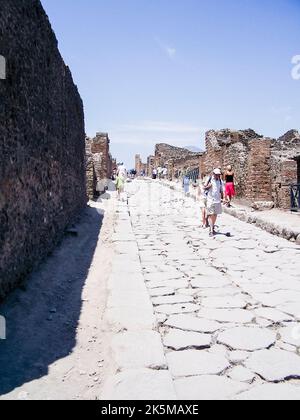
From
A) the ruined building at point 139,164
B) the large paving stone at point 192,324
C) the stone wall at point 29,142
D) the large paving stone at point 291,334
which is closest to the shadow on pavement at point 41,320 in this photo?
the stone wall at point 29,142

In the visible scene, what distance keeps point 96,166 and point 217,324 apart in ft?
56.0

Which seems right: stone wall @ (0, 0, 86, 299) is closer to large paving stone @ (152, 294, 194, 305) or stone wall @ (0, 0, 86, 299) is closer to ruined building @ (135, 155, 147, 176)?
large paving stone @ (152, 294, 194, 305)

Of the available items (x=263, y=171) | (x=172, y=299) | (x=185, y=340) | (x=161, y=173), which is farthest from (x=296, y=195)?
(x=161, y=173)

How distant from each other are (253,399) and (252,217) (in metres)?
8.28

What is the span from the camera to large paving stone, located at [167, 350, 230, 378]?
9.04 ft

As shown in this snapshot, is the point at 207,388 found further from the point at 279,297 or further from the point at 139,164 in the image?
the point at 139,164

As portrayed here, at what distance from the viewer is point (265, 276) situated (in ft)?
17.0

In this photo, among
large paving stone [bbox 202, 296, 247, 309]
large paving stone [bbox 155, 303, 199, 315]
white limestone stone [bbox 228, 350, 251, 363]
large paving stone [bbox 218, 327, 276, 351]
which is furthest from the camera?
large paving stone [bbox 202, 296, 247, 309]

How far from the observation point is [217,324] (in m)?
3.62

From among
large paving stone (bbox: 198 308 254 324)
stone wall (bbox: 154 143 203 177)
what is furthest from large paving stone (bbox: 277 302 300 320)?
stone wall (bbox: 154 143 203 177)

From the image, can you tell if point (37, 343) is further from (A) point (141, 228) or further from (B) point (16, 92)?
(A) point (141, 228)

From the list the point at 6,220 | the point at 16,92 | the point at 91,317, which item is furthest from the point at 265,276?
the point at 16,92

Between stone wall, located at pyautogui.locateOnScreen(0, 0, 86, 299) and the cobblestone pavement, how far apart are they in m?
1.25

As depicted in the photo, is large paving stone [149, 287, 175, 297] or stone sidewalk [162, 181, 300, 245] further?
stone sidewalk [162, 181, 300, 245]
